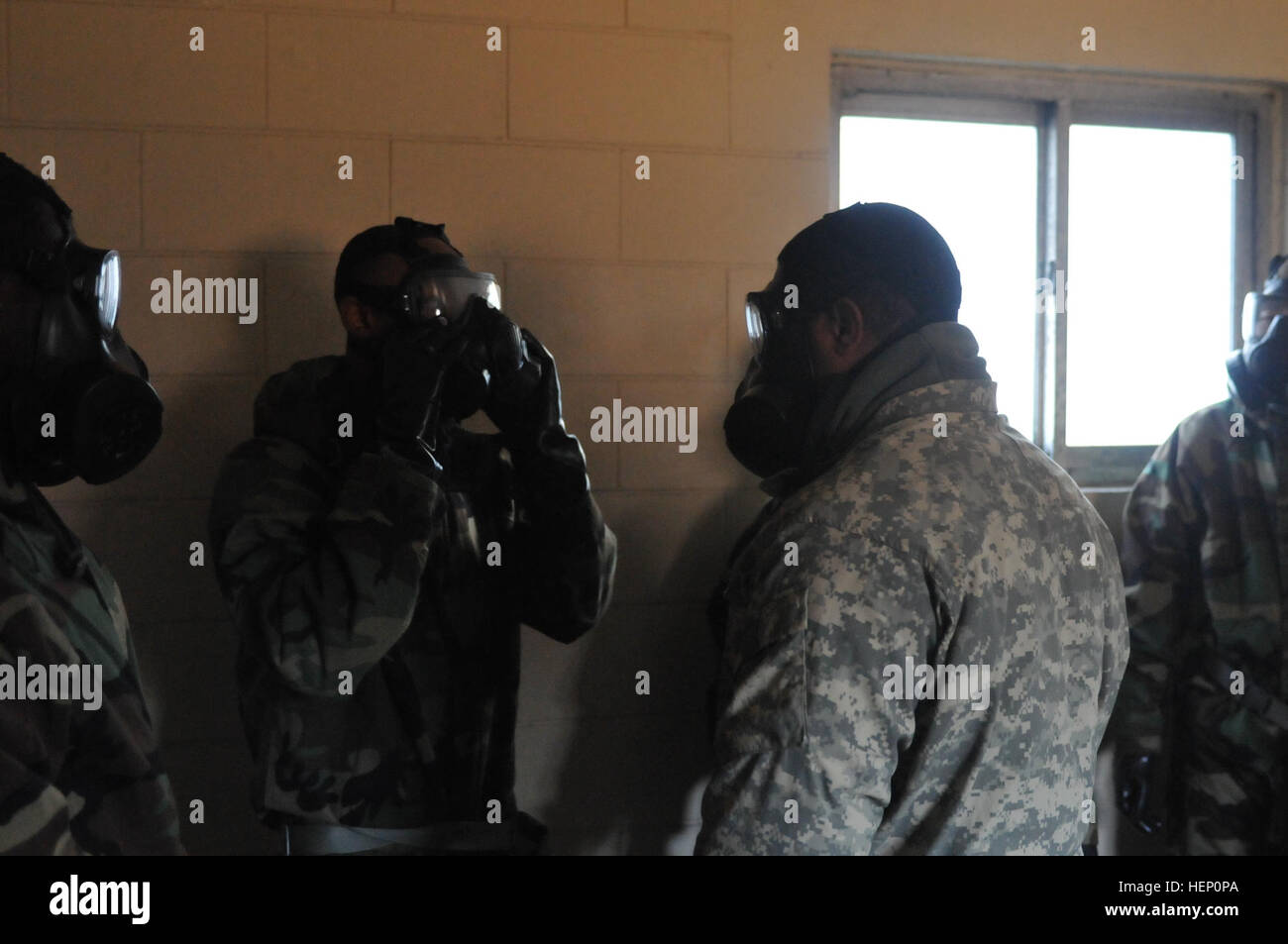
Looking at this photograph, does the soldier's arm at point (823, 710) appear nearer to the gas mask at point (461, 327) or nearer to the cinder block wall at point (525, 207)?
the gas mask at point (461, 327)

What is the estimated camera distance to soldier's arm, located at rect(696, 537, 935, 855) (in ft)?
3.51

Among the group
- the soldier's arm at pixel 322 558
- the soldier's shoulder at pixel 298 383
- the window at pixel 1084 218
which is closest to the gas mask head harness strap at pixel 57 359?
the soldier's arm at pixel 322 558

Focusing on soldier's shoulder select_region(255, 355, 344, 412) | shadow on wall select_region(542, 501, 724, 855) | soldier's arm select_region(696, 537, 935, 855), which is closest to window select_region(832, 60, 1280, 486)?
shadow on wall select_region(542, 501, 724, 855)

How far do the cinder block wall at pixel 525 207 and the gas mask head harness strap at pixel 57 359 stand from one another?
0.77 metres

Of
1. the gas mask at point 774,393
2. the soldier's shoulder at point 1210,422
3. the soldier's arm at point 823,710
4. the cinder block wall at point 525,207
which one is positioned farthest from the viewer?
the soldier's shoulder at point 1210,422

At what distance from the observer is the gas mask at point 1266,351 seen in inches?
81.0

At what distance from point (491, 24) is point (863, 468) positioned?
52.1 inches

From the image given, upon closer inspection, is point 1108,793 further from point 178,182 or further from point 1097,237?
point 178,182

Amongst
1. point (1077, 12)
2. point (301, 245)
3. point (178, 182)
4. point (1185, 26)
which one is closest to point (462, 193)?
point (301, 245)

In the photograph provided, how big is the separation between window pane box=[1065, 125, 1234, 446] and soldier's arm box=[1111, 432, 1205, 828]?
0.35 metres

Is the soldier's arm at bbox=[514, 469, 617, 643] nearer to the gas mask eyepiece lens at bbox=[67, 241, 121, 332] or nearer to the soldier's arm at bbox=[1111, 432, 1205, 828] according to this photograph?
the gas mask eyepiece lens at bbox=[67, 241, 121, 332]

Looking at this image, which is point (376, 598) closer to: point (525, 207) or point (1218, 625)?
point (525, 207)

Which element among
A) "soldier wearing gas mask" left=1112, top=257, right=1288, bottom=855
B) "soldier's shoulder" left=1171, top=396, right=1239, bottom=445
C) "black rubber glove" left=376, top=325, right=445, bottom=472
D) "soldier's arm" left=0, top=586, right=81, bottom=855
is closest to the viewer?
"soldier's arm" left=0, top=586, right=81, bottom=855

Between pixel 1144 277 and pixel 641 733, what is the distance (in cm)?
156
